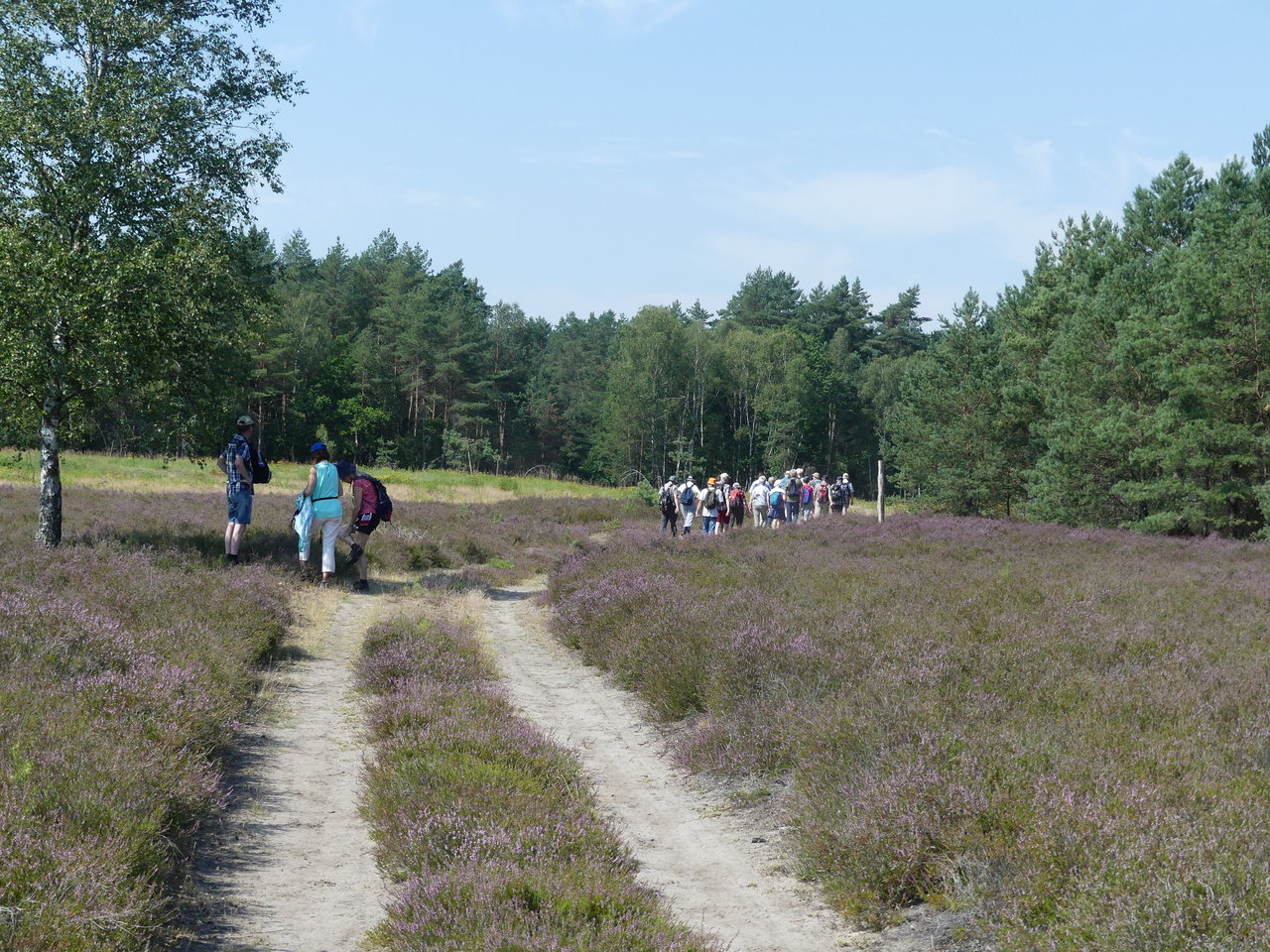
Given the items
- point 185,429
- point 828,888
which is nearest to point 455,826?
point 828,888

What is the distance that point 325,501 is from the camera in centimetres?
1467

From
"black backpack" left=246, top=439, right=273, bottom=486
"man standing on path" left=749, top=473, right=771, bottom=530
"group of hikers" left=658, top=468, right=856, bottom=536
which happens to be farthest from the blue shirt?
"man standing on path" left=749, top=473, right=771, bottom=530

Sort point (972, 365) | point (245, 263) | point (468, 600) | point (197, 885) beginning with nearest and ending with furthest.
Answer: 1. point (197, 885)
2. point (468, 600)
3. point (245, 263)
4. point (972, 365)

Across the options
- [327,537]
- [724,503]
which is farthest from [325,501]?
[724,503]

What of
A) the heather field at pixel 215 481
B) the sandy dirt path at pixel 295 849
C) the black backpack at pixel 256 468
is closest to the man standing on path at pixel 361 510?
the black backpack at pixel 256 468

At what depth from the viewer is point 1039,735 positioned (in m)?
5.74

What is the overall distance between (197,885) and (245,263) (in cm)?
1530

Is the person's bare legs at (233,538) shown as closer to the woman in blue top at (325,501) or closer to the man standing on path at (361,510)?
the woman in blue top at (325,501)

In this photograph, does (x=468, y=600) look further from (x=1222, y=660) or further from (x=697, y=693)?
Result: (x=1222, y=660)

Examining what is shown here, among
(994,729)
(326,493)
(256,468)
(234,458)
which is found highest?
(234,458)

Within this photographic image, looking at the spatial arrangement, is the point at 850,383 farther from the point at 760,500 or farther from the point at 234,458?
the point at 234,458

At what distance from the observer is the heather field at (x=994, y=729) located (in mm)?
3959

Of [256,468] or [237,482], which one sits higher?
[256,468]

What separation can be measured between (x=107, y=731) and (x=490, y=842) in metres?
2.44
